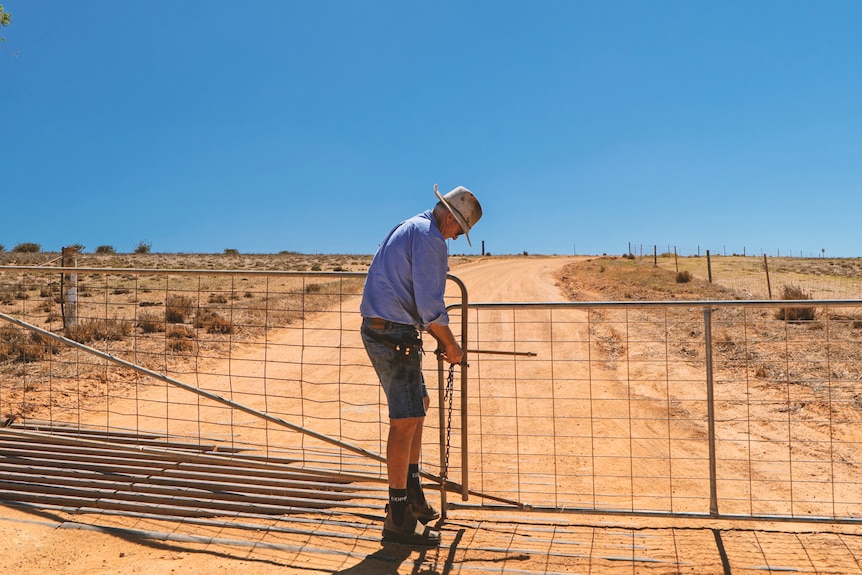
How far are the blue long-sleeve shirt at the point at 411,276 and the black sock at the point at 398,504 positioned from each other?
1.10 m

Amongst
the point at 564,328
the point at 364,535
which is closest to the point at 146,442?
the point at 364,535

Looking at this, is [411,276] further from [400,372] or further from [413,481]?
[413,481]

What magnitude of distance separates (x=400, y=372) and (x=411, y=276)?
628 millimetres

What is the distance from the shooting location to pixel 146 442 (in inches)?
252

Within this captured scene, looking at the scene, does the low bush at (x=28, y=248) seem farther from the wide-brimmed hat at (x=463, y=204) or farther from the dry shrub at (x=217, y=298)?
the wide-brimmed hat at (x=463, y=204)

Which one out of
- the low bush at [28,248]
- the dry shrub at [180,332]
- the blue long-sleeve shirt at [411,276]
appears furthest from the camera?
the low bush at [28,248]

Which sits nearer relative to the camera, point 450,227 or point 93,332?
point 450,227

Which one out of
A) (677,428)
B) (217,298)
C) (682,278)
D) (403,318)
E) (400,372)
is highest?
(682,278)

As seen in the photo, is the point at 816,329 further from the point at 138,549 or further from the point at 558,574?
the point at 138,549

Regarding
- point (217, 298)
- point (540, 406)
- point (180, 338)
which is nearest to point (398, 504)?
point (540, 406)

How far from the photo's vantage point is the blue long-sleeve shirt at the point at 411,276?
13.4 ft

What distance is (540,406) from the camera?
8.79m

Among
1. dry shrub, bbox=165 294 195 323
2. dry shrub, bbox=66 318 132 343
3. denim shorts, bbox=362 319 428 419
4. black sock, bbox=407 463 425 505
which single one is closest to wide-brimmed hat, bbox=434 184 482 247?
denim shorts, bbox=362 319 428 419

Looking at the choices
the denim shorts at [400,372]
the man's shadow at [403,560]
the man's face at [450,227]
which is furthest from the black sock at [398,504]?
the man's face at [450,227]
